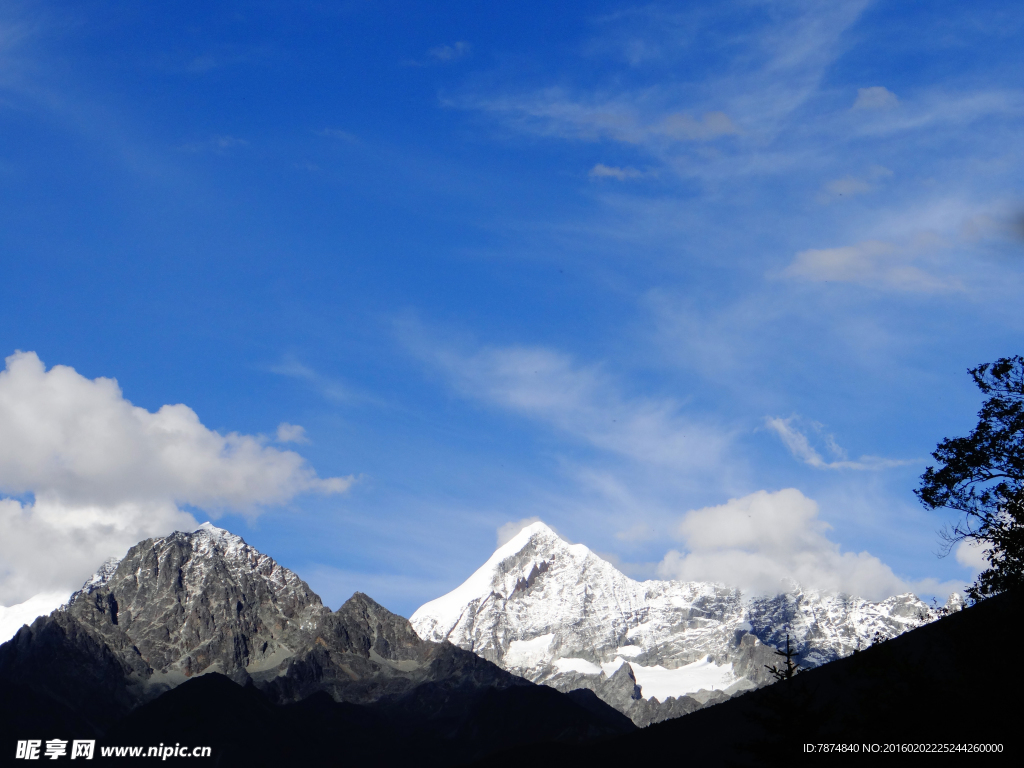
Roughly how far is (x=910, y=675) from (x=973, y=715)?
179cm

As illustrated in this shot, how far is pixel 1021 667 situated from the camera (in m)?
27.9

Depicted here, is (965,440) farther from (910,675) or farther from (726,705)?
(726,705)

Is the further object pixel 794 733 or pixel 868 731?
pixel 794 733

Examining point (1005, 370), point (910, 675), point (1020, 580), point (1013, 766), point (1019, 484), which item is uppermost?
point (1005, 370)

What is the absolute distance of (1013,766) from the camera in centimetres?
2750

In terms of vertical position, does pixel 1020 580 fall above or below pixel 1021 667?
above

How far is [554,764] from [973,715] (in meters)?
175

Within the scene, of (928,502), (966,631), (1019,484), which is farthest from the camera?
(928,502)

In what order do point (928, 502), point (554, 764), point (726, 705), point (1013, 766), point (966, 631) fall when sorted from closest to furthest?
point (1013, 766) < point (966, 631) < point (928, 502) < point (726, 705) < point (554, 764)

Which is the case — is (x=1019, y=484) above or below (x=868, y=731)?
above

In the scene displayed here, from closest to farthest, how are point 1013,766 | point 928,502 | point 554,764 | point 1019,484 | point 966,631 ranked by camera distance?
point 1013,766 → point 966,631 → point 1019,484 → point 928,502 → point 554,764

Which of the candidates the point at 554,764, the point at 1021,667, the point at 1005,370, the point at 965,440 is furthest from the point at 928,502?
the point at 554,764

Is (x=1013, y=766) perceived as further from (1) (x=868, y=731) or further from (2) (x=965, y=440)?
(2) (x=965, y=440)

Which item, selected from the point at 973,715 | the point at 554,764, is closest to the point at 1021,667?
the point at 973,715
